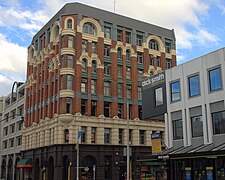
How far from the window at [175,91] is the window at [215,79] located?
164 inches

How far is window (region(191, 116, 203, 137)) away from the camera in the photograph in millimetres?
31670

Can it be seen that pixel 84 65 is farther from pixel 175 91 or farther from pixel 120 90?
pixel 175 91

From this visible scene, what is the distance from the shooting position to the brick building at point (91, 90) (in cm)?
5372

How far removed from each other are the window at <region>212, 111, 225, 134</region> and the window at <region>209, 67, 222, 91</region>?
2.18 m

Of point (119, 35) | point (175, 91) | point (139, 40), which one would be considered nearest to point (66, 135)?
point (119, 35)

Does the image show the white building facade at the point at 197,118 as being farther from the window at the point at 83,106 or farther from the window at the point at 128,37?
the window at the point at 128,37

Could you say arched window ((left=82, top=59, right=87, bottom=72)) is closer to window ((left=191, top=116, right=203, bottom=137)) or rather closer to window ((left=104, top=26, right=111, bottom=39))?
window ((left=104, top=26, right=111, bottom=39))

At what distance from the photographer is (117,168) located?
182 feet

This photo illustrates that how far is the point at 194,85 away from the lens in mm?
33094

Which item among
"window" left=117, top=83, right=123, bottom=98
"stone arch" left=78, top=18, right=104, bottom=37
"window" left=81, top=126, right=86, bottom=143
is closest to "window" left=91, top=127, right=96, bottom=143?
"window" left=81, top=126, right=86, bottom=143

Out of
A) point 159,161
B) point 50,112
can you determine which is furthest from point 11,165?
point 159,161

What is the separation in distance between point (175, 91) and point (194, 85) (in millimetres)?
2672

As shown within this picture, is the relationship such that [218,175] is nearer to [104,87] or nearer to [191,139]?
[191,139]

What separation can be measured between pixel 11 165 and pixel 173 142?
2150 inches
